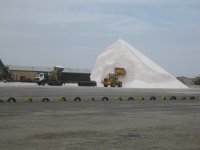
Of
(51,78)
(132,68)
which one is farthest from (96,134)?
(132,68)

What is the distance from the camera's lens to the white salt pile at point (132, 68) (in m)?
80.3

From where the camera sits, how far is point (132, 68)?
85.4m

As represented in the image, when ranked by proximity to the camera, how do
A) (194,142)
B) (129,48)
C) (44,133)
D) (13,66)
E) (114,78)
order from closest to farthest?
(194,142) < (44,133) < (114,78) < (129,48) < (13,66)

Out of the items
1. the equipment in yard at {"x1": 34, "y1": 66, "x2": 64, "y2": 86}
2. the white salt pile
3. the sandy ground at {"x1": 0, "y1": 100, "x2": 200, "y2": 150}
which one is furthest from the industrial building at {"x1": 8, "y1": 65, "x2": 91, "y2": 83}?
the sandy ground at {"x1": 0, "y1": 100, "x2": 200, "y2": 150}

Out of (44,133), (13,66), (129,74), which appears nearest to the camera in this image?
(44,133)

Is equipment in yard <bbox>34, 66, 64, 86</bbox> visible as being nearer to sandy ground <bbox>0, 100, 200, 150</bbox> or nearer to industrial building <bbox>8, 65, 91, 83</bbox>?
industrial building <bbox>8, 65, 91, 83</bbox>

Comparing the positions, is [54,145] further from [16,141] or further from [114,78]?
[114,78]

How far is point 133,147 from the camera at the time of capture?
8.88 meters

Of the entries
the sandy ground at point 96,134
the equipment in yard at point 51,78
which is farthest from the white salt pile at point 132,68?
the sandy ground at point 96,134

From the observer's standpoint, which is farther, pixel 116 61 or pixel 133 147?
pixel 116 61

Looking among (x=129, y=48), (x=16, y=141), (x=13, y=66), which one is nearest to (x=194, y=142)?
(x=16, y=141)

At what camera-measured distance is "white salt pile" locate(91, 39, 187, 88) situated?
3162 inches

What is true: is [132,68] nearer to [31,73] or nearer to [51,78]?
[51,78]

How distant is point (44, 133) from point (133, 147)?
2.80 m
